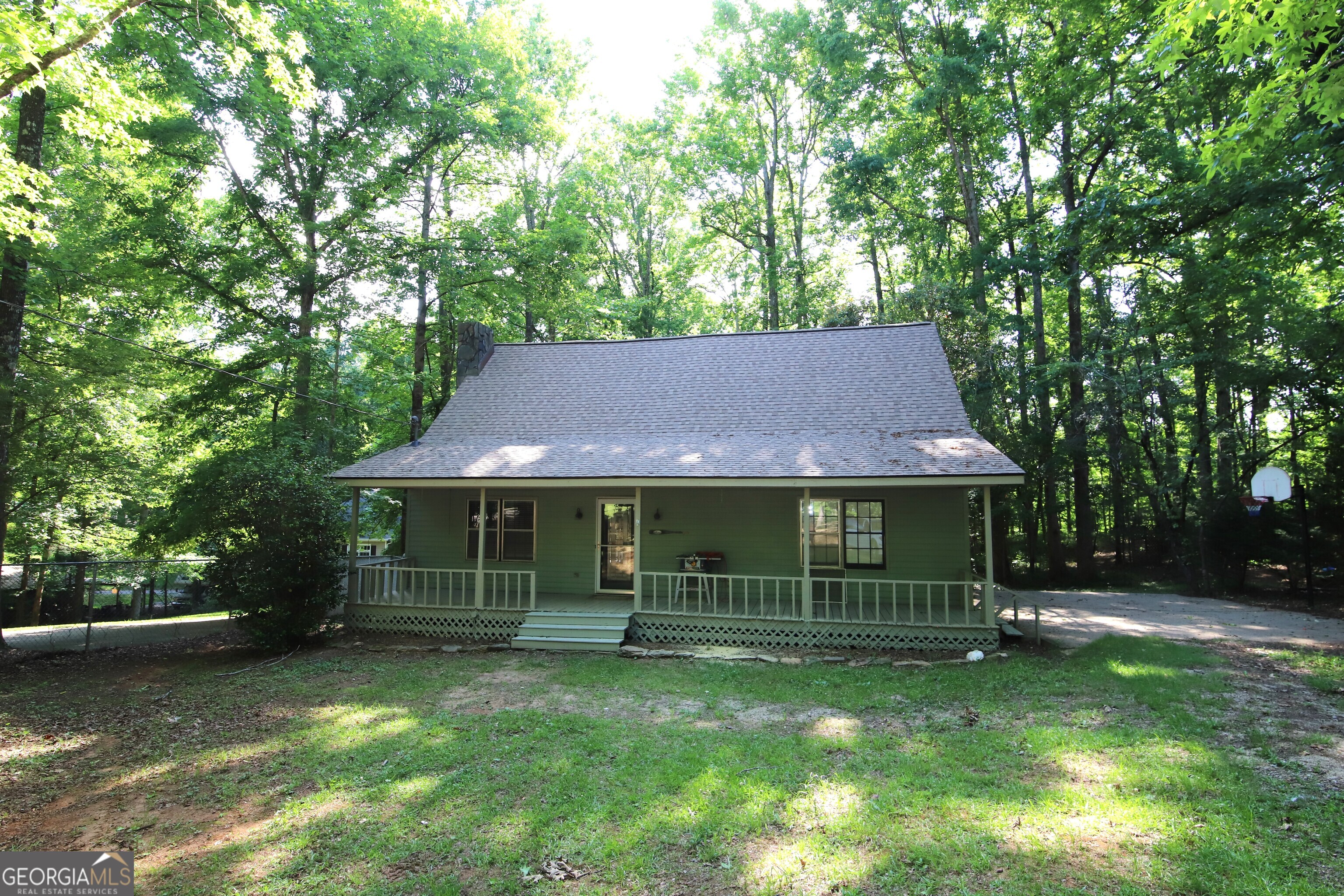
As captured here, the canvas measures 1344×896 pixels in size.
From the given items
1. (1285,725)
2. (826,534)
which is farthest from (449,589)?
(1285,725)

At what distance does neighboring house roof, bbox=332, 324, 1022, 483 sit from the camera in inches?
421

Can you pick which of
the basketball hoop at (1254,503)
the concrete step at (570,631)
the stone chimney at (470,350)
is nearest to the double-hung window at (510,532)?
the concrete step at (570,631)

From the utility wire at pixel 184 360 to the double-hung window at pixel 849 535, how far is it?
10559mm

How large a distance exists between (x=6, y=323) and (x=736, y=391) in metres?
12.4

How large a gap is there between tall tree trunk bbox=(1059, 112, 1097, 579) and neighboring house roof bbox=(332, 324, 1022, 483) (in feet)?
20.3

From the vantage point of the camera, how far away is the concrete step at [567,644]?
1026 centimetres

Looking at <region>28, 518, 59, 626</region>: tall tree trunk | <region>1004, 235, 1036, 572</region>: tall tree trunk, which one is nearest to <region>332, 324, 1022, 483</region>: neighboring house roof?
<region>1004, 235, 1036, 572</region>: tall tree trunk

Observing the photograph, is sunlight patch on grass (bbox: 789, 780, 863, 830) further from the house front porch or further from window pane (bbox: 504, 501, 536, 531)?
window pane (bbox: 504, 501, 536, 531)

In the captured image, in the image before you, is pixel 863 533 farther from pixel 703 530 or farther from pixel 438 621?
pixel 438 621

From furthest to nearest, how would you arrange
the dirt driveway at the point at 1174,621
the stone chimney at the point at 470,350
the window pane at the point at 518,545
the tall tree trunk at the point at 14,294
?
the stone chimney at the point at 470,350 → the window pane at the point at 518,545 → the dirt driveway at the point at 1174,621 → the tall tree trunk at the point at 14,294

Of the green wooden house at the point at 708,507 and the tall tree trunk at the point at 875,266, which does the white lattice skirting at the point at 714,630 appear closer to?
the green wooden house at the point at 708,507

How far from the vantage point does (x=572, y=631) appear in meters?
10.6

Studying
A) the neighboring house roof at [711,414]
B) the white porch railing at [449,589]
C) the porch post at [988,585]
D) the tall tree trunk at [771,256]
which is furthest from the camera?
the tall tree trunk at [771,256]

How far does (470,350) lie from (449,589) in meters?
6.36
